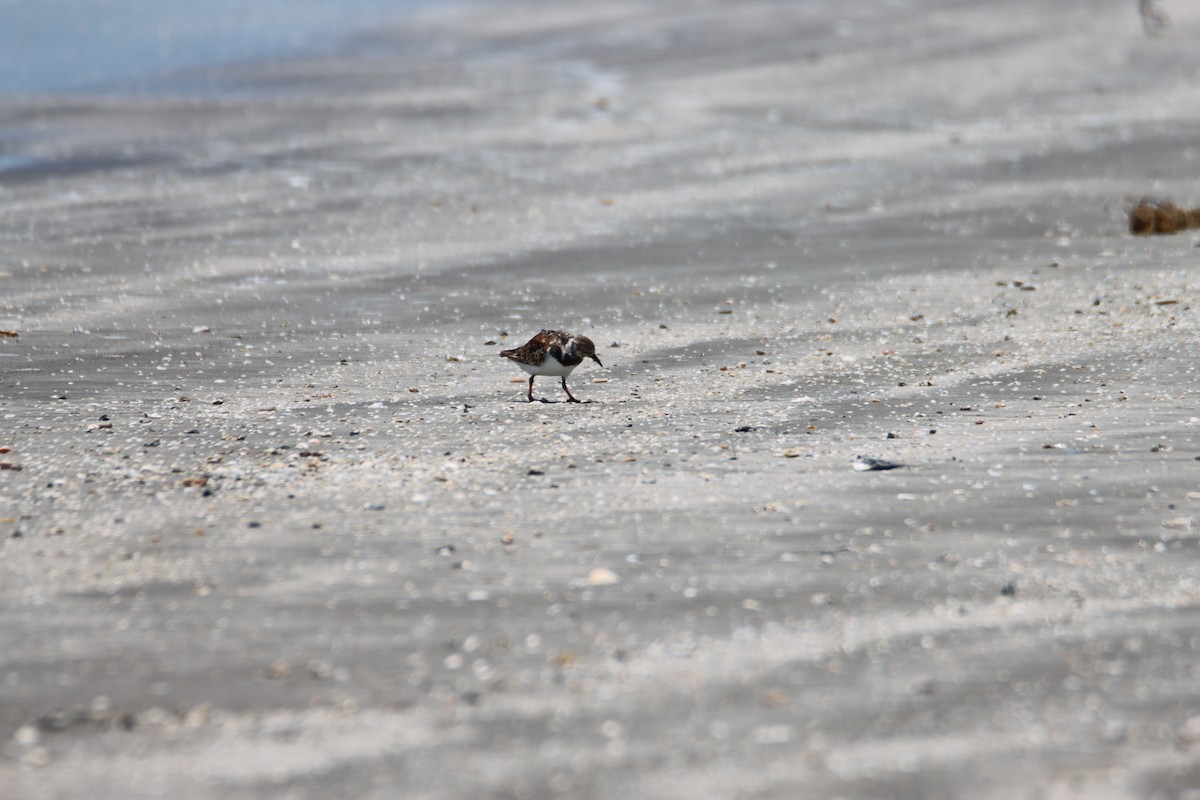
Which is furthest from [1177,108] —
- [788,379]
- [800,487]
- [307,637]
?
[307,637]

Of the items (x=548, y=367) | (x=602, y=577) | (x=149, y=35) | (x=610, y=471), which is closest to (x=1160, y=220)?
(x=548, y=367)

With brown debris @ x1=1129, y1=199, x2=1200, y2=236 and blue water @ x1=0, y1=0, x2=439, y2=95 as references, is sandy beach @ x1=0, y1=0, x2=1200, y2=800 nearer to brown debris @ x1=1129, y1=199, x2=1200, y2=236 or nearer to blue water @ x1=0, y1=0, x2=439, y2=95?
brown debris @ x1=1129, y1=199, x2=1200, y2=236

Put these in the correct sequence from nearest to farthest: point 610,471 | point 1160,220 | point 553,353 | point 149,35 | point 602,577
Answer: point 602,577
point 610,471
point 553,353
point 1160,220
point 149,35

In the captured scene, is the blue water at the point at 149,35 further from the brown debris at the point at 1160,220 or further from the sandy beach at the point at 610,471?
the brown debris at the point at 1160,220

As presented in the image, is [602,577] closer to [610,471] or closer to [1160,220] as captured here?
[610,471]

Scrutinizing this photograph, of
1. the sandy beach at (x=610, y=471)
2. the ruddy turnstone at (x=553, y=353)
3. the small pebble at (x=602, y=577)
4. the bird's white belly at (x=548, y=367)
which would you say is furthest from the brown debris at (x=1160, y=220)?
the small pebble at (x=602, y=577)
